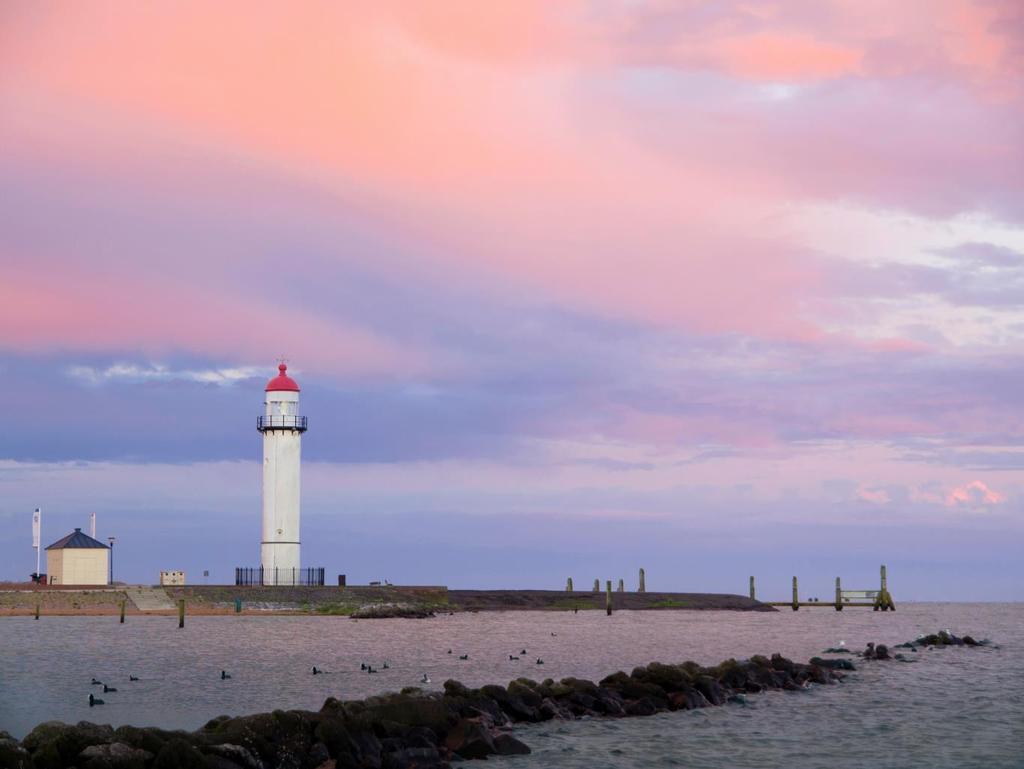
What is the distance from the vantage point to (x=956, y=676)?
36.4 m

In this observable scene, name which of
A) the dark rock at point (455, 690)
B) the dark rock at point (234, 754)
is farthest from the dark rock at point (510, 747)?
the dark rock at point (234, 754)

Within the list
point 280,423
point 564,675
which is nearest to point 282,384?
point 280,423

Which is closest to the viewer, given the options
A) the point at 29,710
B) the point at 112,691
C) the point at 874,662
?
the point at 29,710

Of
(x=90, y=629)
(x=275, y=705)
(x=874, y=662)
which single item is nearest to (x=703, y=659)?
(x=874, y=662)

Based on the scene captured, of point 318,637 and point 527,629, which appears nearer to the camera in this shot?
point 318,637

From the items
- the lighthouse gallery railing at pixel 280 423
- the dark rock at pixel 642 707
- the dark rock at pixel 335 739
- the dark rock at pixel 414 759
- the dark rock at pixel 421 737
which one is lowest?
the dark rock at pixel 642 707

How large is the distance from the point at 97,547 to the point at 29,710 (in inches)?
2067

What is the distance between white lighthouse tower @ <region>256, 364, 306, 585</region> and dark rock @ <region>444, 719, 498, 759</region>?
53508mm

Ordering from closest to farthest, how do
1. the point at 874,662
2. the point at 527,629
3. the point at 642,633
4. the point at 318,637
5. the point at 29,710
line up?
1. the point at 29,710
2. the point at 874,662
3. the point at 318,637
4. the point at 642,633
5. the point at 527,629

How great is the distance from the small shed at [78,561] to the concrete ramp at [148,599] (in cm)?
407

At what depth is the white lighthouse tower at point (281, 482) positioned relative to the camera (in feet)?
239

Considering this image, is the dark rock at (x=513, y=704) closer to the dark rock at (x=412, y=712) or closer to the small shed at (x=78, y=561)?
the dark rock at (x=412, y=712)

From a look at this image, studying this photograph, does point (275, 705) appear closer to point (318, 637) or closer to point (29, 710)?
point (29, 710)

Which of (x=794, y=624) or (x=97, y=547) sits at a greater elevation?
(x=97, y=547)
